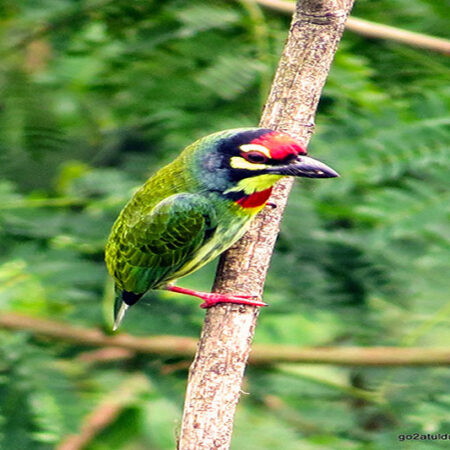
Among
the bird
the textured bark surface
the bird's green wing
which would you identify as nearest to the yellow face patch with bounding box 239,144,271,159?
the bird

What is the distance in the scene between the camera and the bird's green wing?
131 inches

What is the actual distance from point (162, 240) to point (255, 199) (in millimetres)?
460

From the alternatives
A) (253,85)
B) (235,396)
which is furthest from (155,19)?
(235,396)

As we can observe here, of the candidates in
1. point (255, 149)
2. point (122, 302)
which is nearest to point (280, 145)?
point (255, 149)

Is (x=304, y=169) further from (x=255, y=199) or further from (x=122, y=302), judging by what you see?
(x=122, y=302)

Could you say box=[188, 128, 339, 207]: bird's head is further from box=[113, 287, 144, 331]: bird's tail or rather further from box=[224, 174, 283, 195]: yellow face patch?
box=[113, 287, 144, 331]: bird's tail

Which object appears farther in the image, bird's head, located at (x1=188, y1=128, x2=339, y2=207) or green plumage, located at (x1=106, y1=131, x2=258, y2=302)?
green plumage, located at (x1=106, y1=131, x2=258, y2=302)

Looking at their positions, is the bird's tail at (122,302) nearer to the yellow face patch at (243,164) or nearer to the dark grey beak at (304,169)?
the yellow face patch at (243,164)

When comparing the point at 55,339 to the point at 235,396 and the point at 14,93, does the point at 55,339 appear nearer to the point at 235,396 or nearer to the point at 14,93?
the point at 14,93

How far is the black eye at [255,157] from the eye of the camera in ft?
10.0

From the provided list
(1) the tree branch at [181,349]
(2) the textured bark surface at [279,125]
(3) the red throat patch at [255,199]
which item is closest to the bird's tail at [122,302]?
(1) the tree branch at [181,349]

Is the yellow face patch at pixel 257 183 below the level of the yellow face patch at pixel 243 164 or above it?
below

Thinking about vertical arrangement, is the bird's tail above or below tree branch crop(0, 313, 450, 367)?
above

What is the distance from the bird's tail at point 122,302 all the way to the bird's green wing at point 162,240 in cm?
2
